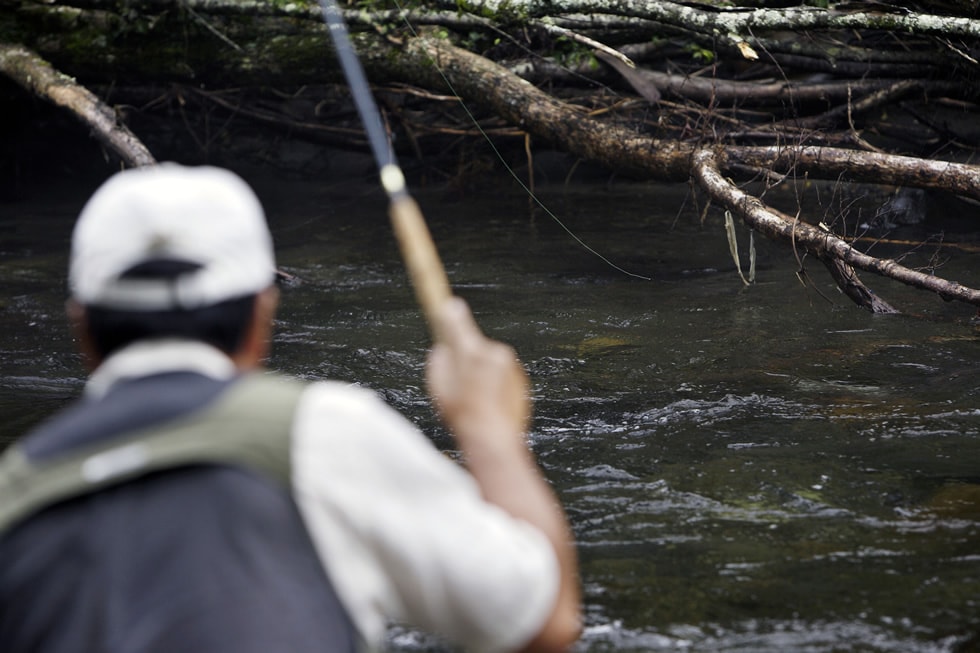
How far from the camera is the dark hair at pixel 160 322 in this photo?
144cm

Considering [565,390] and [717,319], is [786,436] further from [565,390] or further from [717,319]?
[717,319]

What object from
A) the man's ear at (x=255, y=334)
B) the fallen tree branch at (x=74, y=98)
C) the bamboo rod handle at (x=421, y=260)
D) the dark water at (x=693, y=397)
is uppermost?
the bamboo rod handle at (x=421, y=260)

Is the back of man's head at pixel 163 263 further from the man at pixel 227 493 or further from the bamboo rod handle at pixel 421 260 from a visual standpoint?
the bamboo rod handle at pixel 421 260

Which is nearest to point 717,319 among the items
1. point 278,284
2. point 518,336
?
point 518,336

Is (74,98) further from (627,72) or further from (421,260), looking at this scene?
(421,260)

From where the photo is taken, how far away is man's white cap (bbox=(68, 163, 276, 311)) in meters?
1.45

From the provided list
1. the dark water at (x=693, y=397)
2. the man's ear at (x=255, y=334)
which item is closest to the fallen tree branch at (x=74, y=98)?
the dark water at (x=693, y=397)

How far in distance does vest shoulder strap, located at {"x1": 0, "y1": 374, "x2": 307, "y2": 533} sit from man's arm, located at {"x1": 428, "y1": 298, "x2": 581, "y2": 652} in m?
0.28

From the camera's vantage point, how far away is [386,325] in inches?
256

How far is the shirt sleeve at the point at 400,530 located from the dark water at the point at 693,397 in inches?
69.4

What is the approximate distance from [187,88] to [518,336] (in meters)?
4.88

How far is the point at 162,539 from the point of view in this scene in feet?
4.23

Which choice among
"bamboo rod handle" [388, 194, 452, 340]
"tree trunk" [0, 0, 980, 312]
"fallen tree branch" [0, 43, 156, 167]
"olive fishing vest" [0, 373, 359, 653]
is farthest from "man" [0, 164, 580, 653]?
"fallen tree branch" [0, 43, 156, 167]

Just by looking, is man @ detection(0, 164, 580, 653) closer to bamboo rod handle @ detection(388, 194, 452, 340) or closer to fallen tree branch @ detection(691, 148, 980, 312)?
bamboo rod handle @ detection(388, 194, 452, 340)
